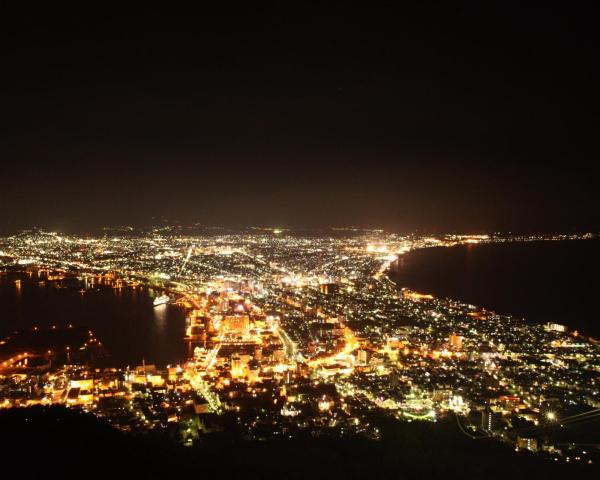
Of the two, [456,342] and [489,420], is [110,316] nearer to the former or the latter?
[456,342]

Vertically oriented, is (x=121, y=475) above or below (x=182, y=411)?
above

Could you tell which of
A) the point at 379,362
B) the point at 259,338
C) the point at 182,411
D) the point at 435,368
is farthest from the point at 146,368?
the point at 435,368

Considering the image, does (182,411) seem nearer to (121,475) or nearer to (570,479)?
(121,475)

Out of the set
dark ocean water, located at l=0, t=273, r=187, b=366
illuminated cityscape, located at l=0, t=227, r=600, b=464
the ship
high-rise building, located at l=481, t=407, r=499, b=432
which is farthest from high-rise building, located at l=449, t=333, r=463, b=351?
the ship

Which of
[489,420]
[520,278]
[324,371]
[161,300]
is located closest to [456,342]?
[324,371]

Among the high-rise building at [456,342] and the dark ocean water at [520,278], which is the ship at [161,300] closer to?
the high-rise building at [456,342]
